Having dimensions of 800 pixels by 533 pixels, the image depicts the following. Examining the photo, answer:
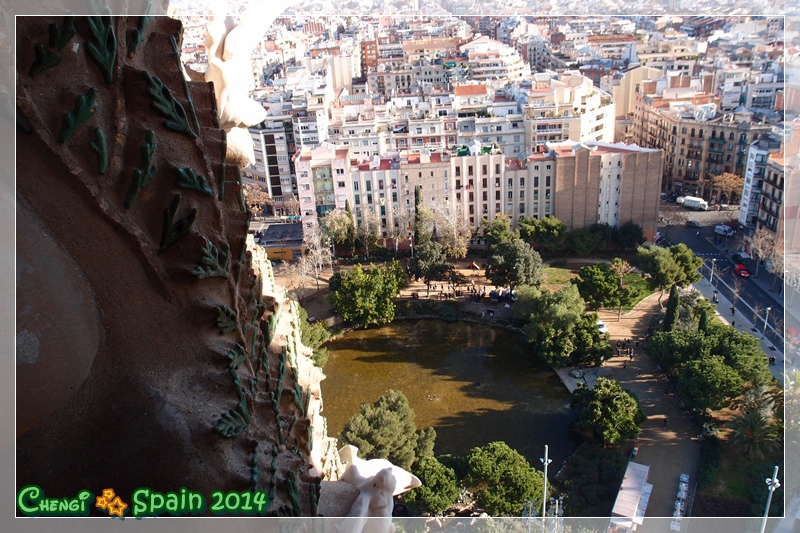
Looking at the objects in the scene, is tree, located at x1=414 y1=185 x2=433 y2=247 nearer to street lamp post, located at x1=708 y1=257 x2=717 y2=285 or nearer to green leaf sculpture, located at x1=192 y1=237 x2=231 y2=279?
street lamp post, located at x1=708 y1=257 x2=717 y2=285

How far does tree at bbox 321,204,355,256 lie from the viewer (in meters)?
13.3

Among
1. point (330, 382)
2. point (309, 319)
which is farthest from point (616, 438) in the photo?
point (309, 319)

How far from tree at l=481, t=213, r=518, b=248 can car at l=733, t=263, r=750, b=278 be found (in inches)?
164

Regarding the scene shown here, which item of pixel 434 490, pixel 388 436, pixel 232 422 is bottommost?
pixel 434 490

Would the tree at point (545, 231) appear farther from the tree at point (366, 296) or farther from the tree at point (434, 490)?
the tree at point (434, 490)

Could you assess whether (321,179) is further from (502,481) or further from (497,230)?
(502,481)

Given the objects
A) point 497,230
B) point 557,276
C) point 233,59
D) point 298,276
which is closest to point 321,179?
point 298,276

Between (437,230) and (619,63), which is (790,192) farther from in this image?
(619,63)

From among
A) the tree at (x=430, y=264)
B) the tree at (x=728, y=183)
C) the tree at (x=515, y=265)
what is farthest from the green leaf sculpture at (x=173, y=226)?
the tree at (x=728, y=183)

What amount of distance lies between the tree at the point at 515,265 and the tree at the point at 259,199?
6920mm

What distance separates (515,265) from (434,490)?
5.62 meters

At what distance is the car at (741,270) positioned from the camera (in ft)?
40.9

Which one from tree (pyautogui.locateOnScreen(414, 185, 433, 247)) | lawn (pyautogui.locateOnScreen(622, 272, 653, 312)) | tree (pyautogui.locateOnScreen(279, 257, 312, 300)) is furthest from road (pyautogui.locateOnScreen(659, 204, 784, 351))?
tree (pyautogui.locateOnScreen(279, 257, 312, 300))

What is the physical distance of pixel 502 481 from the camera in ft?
21.5
